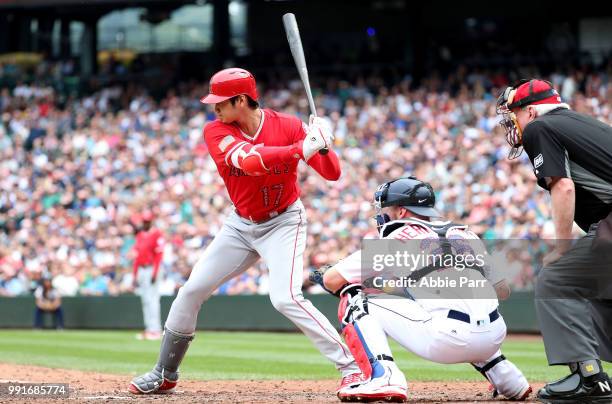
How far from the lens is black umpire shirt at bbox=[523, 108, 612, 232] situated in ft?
17.6

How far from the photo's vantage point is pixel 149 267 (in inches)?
581

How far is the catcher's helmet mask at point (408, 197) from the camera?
5.69 metres

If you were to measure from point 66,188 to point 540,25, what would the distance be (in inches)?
438

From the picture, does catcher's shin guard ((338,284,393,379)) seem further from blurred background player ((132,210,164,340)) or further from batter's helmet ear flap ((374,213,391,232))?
blurred background player ((132,210,164,340))

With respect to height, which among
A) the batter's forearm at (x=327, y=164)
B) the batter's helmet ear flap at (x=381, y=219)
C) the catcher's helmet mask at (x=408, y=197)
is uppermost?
the batter's forearm at (x=327, y=164)

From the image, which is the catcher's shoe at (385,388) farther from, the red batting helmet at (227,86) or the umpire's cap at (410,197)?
the red batting helmet at (227,86)

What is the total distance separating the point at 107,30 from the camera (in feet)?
88.2

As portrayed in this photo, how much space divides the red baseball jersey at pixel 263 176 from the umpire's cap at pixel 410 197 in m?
0.77

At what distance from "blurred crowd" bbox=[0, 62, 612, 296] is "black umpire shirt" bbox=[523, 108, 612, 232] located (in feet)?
27.5

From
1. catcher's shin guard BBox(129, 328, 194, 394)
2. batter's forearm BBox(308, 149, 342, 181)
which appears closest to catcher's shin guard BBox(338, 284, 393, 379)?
batter's forearm BBox(308, 149, 342, 181)

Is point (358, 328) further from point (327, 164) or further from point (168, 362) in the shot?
point (168, 362)

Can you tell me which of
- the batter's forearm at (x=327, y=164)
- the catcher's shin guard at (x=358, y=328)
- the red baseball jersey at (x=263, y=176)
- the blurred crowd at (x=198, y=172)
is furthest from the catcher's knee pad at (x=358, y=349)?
the blurred crowd at (x=198, y=172)

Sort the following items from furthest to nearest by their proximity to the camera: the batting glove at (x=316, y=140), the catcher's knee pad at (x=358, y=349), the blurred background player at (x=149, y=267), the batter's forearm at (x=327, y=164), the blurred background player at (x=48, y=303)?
the blurred background player at (x=48, y=303), the blurred background player at (x=149, y=267), the batter's forearm at (x=327, y=164), the batting glove at (x=316, y=140), the catcher's knee pad at (x=358, y=349)

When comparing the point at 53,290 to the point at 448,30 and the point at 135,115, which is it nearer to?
the point at 135,115
